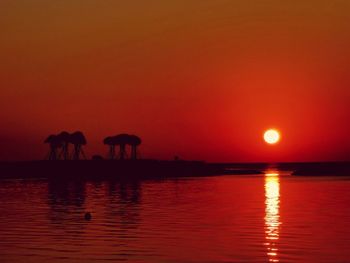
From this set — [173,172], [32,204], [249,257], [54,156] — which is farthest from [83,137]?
[249,257]

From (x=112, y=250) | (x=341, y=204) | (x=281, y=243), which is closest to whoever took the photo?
(x=112, y=250)

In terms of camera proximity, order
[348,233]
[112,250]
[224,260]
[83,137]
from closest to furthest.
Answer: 1. [224,260]
2. [112,250]
3. [348,233]
4. [83,137]

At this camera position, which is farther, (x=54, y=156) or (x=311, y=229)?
(x=54, y=156)

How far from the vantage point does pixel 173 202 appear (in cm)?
6619

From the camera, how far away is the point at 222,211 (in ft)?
181

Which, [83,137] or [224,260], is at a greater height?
[83,137]

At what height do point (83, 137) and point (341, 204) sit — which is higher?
point (83, 137)

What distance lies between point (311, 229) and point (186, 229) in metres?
7.68

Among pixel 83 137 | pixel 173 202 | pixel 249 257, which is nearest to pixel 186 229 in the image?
pixel 249 257

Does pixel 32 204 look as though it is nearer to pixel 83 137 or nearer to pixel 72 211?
pixel 72 211

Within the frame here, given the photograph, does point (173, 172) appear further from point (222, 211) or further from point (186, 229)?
point (186, 229)

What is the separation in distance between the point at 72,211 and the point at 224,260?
94.1ft

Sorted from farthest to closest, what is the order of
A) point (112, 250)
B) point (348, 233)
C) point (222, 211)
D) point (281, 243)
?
point (222, 211)
point (348, 233)
point (281, 243)
point (112, 250)

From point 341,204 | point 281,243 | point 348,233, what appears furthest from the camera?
point 341,204
